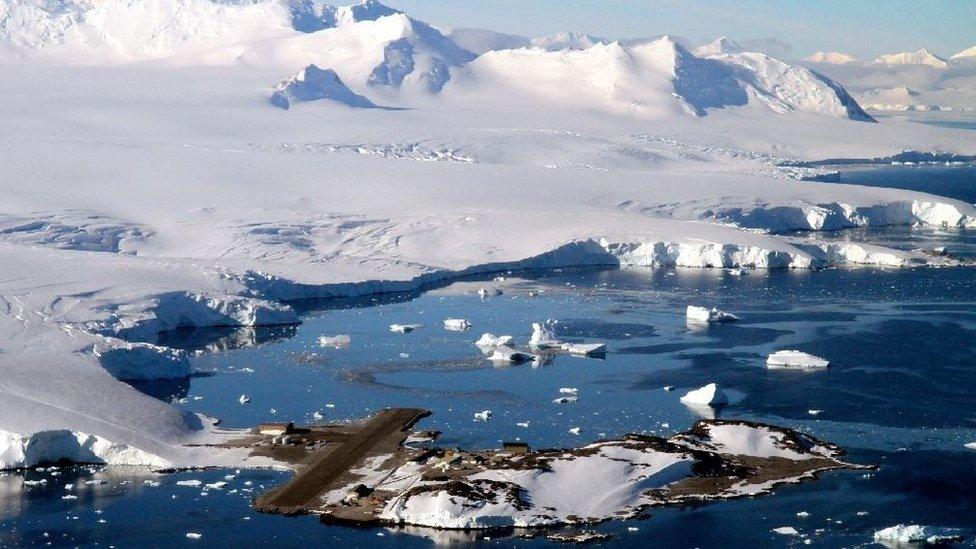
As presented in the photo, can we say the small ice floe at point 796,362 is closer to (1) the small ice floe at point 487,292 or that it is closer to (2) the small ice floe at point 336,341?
(2) the small ice floe at point 336,341

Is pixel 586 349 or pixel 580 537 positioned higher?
pixel 586 349

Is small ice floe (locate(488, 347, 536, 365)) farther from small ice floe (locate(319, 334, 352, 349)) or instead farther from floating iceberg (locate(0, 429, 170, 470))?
floating iceberg (locate(0, 429, 170, 470))

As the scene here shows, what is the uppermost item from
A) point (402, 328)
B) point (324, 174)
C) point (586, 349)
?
point (324, 174)

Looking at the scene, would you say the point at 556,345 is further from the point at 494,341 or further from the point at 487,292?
the point at 487,292

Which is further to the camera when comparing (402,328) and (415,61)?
(415,61)

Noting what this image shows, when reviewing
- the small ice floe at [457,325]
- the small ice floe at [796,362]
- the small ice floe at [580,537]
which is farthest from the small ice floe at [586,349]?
the small ice floe at [580,537]

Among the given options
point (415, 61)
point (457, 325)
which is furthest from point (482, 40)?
point (457, 325)
